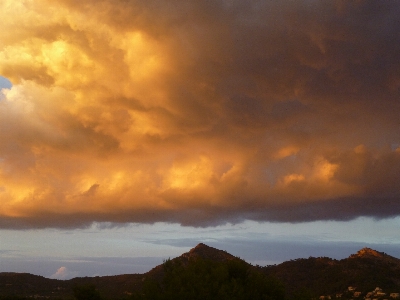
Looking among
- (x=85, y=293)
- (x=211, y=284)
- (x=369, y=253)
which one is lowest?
(x=85, y=293)

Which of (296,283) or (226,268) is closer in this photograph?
(226,268)

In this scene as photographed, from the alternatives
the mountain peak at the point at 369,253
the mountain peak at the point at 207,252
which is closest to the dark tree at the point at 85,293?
the mountain peak at the point at 207,252

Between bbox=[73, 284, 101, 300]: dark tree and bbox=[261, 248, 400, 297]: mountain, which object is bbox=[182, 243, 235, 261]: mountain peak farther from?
bbox=[73, 284, 101, 300]: dark tree

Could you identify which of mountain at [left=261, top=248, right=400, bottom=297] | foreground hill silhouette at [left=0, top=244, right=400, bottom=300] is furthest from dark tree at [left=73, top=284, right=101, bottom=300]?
mountain at [left=261, top=248, right=400, bottom=297]

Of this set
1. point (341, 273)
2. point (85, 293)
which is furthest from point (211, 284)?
point (341, 273)

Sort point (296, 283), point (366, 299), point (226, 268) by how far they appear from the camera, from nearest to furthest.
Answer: point (226, 268) < point (366, 299) < point (296, 283)

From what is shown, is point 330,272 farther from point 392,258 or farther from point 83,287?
point 83,287

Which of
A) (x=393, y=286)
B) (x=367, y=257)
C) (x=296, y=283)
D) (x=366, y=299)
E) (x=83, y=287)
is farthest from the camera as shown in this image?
(x=367, y=257)

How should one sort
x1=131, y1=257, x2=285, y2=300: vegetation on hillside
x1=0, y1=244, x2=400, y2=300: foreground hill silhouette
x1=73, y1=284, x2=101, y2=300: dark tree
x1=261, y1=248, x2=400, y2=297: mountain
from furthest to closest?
x1=261, y1=248, x2=400, y2=297: mountain
x1=0, y1=244, x2=400, y2=300: foreground hill silhouette
x1=73, y1=284, x2=101, y2=300: dark tree
x1=131, y1=257, x2=285, y2=300: vegetation on hillside

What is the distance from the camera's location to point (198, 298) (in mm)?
54438

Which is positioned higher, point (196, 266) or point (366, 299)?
point (196, 266)

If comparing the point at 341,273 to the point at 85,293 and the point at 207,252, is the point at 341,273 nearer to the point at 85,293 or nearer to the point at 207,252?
the point at 207,252

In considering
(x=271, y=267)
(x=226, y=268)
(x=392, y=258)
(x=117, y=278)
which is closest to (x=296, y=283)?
(x=271, y=267)

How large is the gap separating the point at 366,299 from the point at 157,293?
3427 inches
